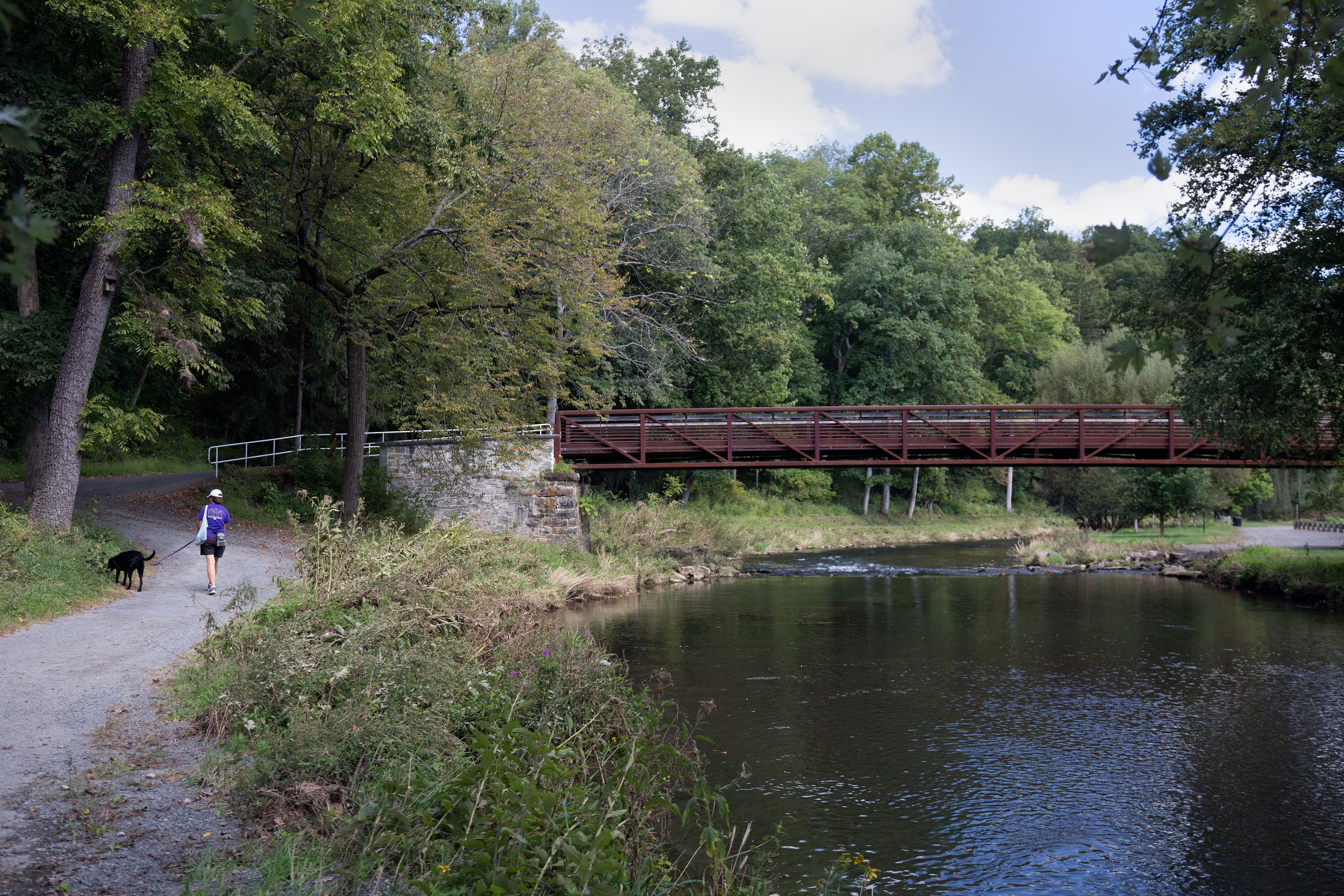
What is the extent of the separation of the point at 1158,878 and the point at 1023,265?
189 feet

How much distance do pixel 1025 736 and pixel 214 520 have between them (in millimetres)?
9809

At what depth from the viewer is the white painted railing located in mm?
20938

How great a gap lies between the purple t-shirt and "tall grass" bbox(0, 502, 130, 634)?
1.31 meters

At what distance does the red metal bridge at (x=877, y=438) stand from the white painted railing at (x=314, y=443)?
2050 mm

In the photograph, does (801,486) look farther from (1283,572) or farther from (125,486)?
(125,486)

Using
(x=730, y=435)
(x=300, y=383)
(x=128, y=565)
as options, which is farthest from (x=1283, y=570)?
(x=300, y=383)

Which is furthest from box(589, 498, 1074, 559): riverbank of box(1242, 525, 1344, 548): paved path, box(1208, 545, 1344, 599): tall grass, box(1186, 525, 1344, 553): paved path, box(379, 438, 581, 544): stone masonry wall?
box(1208, 545, 1344, 599): tall grass

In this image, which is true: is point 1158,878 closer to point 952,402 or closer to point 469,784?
point 469,784

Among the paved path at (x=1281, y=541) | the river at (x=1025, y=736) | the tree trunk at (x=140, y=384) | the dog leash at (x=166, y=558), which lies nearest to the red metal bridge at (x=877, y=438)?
the paved path at (x=1281, y=541)

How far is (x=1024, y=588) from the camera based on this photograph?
23.0m

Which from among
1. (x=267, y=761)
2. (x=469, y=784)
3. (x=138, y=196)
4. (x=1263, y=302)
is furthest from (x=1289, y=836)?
(x=138, y=196)

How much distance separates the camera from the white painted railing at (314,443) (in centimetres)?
2094

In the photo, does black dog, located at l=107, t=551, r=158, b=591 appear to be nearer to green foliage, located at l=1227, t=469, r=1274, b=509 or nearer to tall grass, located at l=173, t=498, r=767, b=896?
tall grass, located at l=173, t=498, r=767, b=896

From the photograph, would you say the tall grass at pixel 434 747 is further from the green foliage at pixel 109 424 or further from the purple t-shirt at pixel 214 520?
the green foliage at pixel 109 424
